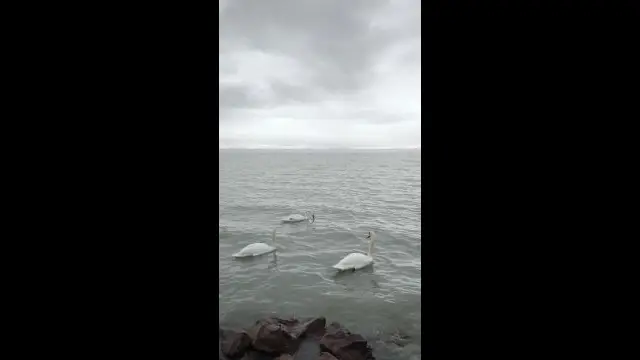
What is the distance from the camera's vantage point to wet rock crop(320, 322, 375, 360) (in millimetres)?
3553

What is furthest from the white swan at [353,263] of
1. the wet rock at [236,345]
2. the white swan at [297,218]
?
the white swan at [297,218]

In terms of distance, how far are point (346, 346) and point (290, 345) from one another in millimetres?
575

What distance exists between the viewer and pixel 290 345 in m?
3.73

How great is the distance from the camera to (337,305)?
517 cm

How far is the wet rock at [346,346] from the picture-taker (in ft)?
11.7

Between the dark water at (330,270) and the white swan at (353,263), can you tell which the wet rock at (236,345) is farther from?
the white swan at (353,263)

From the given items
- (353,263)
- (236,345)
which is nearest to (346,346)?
(236,345)

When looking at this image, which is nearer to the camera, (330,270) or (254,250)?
(330,270)

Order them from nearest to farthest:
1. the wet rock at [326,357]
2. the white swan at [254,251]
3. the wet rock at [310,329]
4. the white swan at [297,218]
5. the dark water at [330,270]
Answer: the wet rock at [326,357] → the wet rock at [310,329] → the dark water at [330,270] → the white swan at [254,251] → the white swan at [297,218]

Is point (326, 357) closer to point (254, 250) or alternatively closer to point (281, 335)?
point (281, 335)
